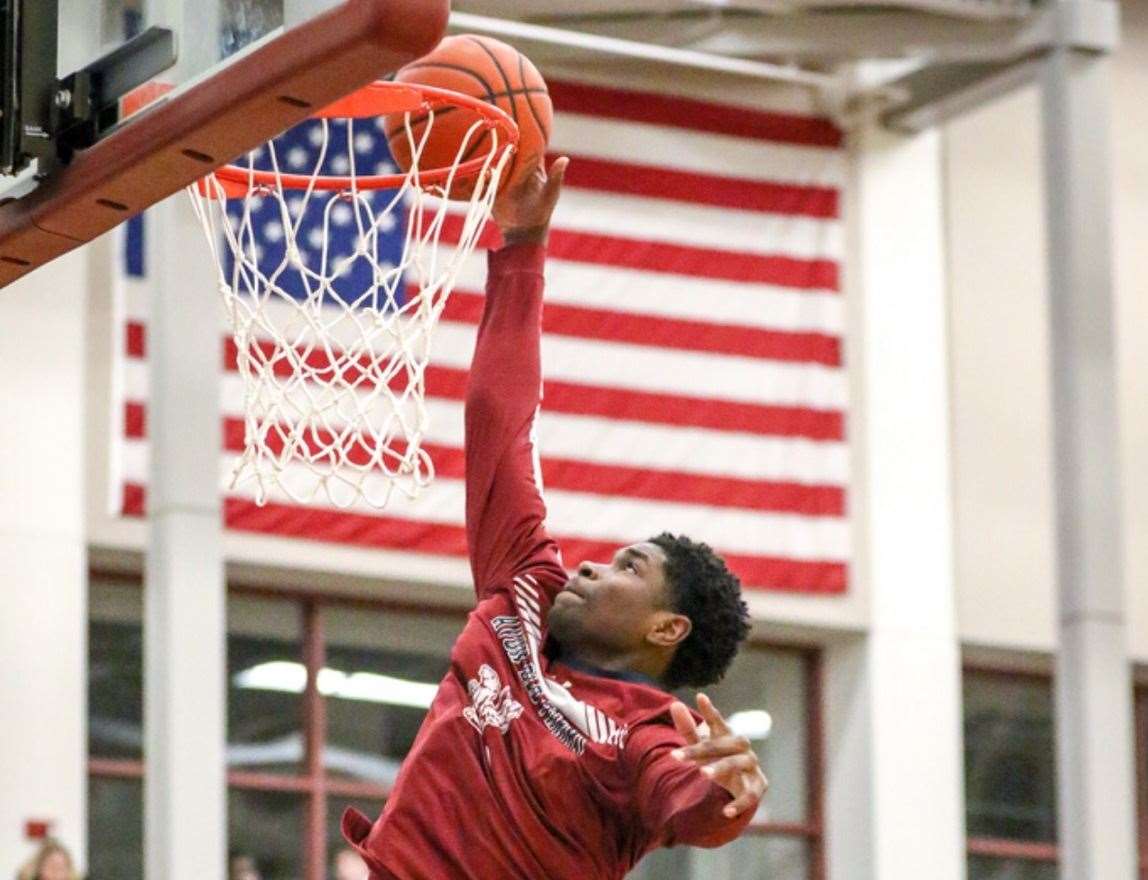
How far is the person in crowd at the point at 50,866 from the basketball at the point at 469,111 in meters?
4.24

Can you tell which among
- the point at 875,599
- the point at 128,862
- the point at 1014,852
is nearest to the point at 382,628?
the point at 128,862

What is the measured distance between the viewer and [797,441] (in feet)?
42.1

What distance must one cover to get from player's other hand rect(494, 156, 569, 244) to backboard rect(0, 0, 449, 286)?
3.15 ft

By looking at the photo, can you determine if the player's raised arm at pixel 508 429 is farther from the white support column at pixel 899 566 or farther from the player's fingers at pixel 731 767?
the white support column at pixel 899 566

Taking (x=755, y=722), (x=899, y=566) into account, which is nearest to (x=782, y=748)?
(x=755, y=722)

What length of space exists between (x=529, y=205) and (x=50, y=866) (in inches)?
184

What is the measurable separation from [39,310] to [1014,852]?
20.3 ft

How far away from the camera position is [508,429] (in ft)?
16.0

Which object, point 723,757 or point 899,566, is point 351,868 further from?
point 723,757

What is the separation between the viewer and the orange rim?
15.9 ft

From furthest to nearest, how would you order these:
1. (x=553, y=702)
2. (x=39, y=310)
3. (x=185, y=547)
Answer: (x=39, y=310) < (x=185, y=547) < (x=553, y=702)

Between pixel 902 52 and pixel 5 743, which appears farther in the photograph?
pixel 902 52

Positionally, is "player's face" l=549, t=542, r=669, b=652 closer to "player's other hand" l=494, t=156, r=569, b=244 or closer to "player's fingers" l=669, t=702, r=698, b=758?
"player's fingers" l=669, t=702, r=698, b=758

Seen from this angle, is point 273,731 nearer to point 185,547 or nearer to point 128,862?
point 128,862
